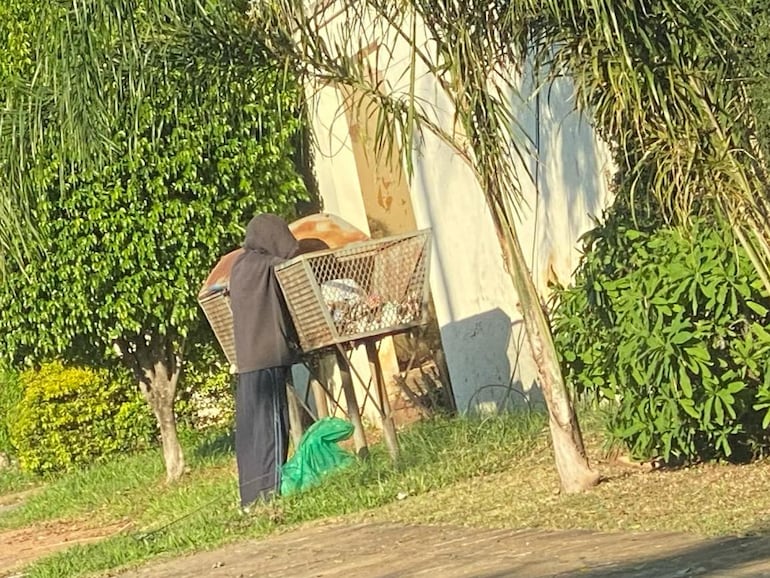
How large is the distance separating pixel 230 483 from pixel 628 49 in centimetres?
562

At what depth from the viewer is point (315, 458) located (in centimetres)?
989

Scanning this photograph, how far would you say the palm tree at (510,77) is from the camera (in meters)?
7.14

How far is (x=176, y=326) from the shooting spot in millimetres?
13273

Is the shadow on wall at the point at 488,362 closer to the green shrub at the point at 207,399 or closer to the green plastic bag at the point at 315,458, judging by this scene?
the green plastic bag at the point at 315,458

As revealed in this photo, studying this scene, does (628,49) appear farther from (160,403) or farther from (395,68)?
(160,403)

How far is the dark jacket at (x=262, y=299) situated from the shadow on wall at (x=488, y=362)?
227 cm

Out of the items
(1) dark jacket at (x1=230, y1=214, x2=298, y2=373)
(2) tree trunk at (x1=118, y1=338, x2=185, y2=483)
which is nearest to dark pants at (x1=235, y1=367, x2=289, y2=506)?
(1) dark jacket at (x1=230, y1=214, x2=298, y2=373)

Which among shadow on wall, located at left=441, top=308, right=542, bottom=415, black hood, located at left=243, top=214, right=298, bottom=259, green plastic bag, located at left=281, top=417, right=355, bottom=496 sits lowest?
green plastic bag, located at left=281, top=417, right=355, bottom=496

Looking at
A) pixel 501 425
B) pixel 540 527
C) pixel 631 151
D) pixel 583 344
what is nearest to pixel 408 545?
pixel 540 527

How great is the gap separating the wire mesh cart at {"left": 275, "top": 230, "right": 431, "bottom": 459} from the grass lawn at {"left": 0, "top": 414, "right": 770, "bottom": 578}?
852 millimetres

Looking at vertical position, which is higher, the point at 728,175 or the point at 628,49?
the point at 628,49

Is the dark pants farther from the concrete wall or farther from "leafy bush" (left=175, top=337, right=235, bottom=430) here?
"leafy bush" (left=175, top=337, right=235, bottom=430)

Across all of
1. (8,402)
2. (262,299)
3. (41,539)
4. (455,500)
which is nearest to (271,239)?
(262,299)

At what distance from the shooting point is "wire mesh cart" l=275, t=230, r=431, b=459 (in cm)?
963
